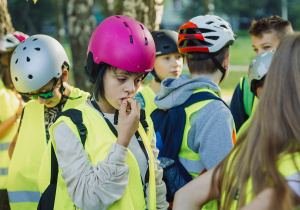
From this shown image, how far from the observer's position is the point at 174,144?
11.4 ft

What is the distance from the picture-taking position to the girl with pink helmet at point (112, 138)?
2822 mm

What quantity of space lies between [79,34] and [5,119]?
5431 mm

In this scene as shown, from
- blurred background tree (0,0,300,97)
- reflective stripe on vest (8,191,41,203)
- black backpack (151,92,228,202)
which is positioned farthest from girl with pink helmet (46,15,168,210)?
blurred background tree (0,0,300,97)

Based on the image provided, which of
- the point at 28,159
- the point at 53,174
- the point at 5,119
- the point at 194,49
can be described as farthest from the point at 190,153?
the point at 5,119

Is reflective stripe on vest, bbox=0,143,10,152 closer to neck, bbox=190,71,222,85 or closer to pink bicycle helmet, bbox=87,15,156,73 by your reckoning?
pink bicycle helmet, bbox=87,15,156,73

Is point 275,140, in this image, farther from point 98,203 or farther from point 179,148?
point 179,148

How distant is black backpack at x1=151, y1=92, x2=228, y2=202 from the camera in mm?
3451

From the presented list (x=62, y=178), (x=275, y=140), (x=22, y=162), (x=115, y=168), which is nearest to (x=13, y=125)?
(x=22, y=162)

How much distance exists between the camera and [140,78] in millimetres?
3305

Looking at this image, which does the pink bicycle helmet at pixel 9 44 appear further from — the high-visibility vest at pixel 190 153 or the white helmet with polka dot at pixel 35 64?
the high-visibility vest at pixel 190 153

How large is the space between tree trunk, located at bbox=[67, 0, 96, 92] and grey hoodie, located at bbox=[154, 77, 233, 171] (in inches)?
263

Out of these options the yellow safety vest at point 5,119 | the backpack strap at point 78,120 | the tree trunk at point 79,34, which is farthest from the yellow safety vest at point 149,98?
the tree trunk at point 79,34

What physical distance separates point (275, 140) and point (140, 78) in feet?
4.85

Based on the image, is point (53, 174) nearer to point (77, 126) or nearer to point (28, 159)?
point (77, 126)
